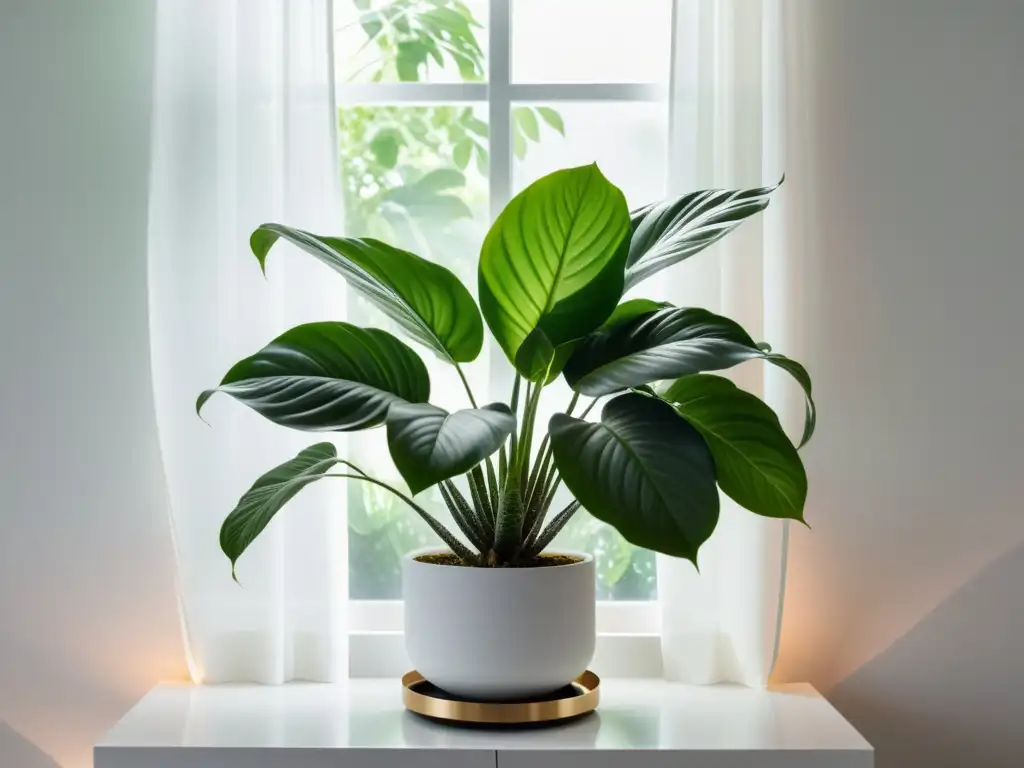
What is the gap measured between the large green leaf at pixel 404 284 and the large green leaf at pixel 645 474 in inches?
9.7

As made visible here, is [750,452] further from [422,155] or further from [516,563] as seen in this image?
[422,155]

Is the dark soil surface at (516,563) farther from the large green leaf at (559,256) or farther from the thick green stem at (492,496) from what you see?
the large green leaf at (559,256)

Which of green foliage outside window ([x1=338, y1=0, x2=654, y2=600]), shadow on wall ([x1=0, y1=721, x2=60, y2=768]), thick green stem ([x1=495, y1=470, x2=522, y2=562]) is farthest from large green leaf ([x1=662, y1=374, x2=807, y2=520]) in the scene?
shadow on wall ([x1=0, y1=721, x2=60, y2=768])

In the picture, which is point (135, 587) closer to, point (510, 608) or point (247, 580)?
point (247, 580)

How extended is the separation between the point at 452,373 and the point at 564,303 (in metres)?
0.54

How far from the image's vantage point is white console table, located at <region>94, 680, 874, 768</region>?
1.33 meters

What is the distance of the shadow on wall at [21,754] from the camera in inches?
70.1

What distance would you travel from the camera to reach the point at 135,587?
1768 millimetres

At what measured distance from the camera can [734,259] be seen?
5.36ft

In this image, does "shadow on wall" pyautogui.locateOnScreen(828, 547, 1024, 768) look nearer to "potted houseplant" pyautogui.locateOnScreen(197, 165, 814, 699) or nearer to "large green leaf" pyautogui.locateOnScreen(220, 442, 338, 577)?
"potted houseplant" pyautogui.locateOnScreen(197, 165, 814, 699)

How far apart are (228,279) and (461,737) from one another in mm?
770

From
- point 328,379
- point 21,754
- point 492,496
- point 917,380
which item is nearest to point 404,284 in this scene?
point 328,379

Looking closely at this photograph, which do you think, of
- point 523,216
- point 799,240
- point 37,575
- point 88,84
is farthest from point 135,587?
point 799,240

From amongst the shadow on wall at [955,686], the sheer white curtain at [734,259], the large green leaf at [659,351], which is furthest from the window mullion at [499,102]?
the shadow on wall at [955,686]
